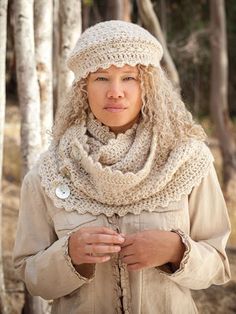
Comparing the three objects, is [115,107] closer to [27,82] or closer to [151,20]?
[27,82]

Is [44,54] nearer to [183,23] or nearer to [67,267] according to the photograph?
[67,267]

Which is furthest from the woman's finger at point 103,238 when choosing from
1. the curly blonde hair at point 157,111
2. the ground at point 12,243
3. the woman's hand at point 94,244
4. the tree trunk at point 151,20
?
the tree trunk at point 151,20

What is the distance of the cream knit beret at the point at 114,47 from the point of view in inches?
77.2

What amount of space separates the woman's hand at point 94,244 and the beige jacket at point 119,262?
7 cm

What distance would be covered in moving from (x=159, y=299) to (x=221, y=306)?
6.28 ft

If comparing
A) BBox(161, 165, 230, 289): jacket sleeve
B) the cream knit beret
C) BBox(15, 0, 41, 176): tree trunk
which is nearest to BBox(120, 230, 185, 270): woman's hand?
BBox(161, 165, 230, 289): jacket sleeve

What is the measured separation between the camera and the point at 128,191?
6.66 ft

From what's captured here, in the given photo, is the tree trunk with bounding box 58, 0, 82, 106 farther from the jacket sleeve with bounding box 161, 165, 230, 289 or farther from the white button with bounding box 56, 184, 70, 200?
the jacket sleeve with bounding box 161, 165, 230, 289

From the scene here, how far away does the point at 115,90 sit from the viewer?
1964 mm

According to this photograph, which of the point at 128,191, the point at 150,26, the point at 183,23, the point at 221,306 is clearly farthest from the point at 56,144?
the point at 183,23

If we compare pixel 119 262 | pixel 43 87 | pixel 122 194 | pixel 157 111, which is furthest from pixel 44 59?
pixel 119 262

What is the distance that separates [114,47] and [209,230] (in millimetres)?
736

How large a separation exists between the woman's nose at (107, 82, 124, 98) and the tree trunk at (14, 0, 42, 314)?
1.10 meters

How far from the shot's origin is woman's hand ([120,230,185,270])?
1.90m
